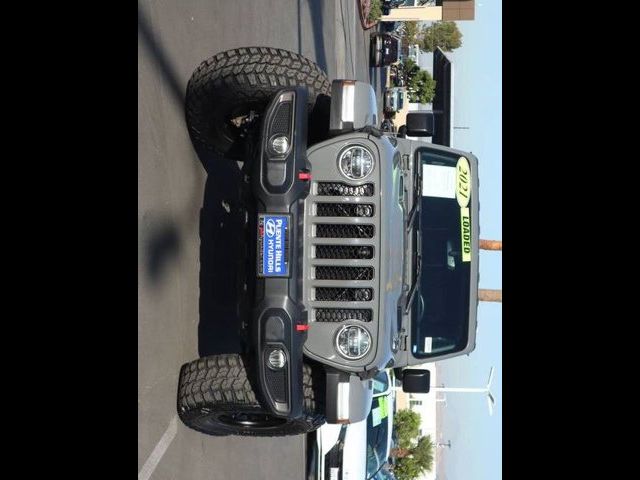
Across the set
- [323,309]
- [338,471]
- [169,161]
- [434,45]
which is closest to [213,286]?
[169,161]

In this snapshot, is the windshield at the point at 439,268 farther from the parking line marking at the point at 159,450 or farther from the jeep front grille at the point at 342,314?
the parking line marking at the point at 159,450

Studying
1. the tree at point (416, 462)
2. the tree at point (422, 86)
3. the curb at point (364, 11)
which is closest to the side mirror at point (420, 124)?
the curb at point (364, 11)

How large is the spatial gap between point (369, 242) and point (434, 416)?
146 feet

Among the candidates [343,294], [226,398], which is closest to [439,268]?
[343,294]

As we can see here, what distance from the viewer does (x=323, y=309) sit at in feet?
15.8

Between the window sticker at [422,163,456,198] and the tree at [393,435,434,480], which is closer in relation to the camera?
the window sticker at [422,163,456,198]

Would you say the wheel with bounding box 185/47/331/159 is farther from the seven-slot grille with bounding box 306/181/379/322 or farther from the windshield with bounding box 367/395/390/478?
the windshield with bounding box 367/395/390/478

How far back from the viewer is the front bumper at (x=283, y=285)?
15.0 ft

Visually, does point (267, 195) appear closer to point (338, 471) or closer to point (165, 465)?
point (165, 465)

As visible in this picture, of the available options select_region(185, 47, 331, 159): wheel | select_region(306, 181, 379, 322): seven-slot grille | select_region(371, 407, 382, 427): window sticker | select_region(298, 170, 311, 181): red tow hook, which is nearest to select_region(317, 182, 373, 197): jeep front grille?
select_region(306, 181, 379, 322): seven-slot grille

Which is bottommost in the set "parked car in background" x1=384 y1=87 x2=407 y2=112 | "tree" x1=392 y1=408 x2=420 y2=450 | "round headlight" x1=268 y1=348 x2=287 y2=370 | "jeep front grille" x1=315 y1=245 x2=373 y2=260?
"tree" x1=392 y1=408 x2=420 y2=450

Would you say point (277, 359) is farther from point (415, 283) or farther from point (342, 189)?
point (415, 283)

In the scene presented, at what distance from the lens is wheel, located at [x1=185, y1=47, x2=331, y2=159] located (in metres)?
5.26

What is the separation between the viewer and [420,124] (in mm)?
6016
